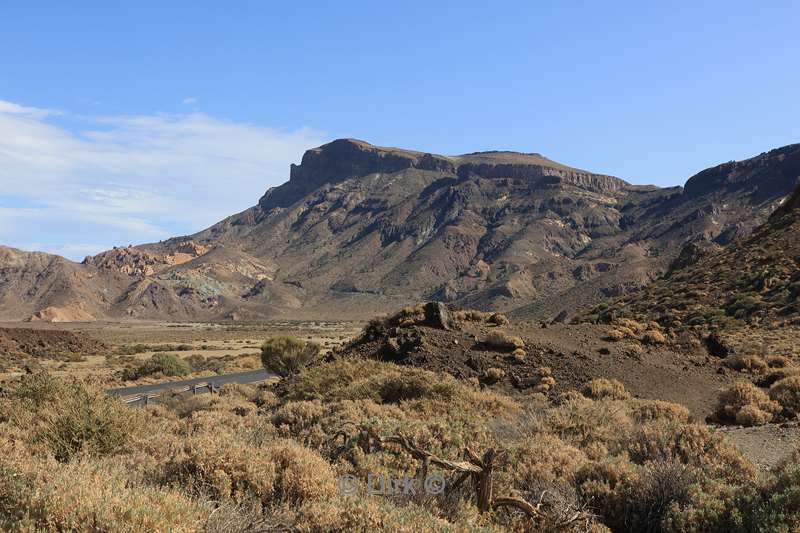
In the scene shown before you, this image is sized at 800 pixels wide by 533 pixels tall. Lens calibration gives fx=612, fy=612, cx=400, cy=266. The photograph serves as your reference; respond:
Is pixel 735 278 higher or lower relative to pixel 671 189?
lower

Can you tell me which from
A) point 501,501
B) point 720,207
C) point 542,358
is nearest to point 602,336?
point 542,358

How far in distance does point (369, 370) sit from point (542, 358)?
672 centimetres

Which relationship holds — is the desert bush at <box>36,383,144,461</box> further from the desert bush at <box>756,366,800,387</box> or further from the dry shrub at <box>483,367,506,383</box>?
the desert bush at <box>756,366,800,387</box>

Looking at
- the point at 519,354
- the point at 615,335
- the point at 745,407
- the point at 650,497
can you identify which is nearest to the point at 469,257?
the point at 615,335

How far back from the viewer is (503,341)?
2114 centimetres

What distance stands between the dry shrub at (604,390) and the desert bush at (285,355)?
13.4m

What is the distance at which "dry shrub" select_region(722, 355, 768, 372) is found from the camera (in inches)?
837

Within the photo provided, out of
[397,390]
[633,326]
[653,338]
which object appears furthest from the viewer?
[633,326]

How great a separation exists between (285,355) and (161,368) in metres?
16.6

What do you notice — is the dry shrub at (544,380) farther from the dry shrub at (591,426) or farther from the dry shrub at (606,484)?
the dry shrub at (606,484)

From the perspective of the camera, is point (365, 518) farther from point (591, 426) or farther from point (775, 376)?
point (775, 376)

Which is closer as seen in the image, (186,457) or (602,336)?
(186,457)

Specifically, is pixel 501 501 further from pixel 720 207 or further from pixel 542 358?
pixel 720 207

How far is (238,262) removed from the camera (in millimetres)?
183125
